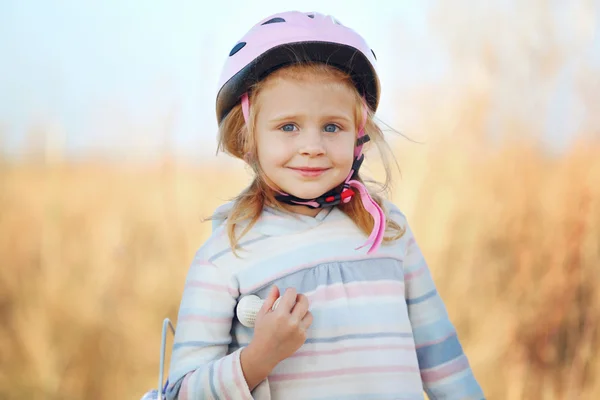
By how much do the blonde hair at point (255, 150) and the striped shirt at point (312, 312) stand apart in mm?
21

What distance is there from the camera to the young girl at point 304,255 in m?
1.28

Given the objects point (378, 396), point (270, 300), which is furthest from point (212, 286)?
point (378, 396)

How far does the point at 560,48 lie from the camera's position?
2486 millimetres

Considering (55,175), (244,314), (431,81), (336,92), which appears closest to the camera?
(244,314)

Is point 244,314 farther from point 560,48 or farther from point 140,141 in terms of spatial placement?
point 560,48

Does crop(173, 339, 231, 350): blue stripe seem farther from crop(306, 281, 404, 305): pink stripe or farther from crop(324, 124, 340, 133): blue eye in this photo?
crop(324, 124, 340, 133): blue eye

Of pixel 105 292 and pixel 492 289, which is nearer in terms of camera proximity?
pixel 105 292

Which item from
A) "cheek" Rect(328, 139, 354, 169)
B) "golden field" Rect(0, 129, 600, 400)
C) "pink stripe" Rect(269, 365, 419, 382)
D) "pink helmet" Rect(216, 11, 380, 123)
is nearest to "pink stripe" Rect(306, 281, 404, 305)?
"pink stripe" Rect(269, 365, 419, 382)

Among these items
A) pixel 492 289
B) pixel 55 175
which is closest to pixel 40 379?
pixel 55 175

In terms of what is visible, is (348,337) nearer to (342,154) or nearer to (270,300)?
(270,300)

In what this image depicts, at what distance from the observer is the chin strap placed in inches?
54.0

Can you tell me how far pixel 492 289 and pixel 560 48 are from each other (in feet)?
2.86

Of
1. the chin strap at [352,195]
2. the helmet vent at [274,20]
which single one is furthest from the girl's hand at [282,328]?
the helmet vent at [274,20]

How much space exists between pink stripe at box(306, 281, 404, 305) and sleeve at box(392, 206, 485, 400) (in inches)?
3.9
